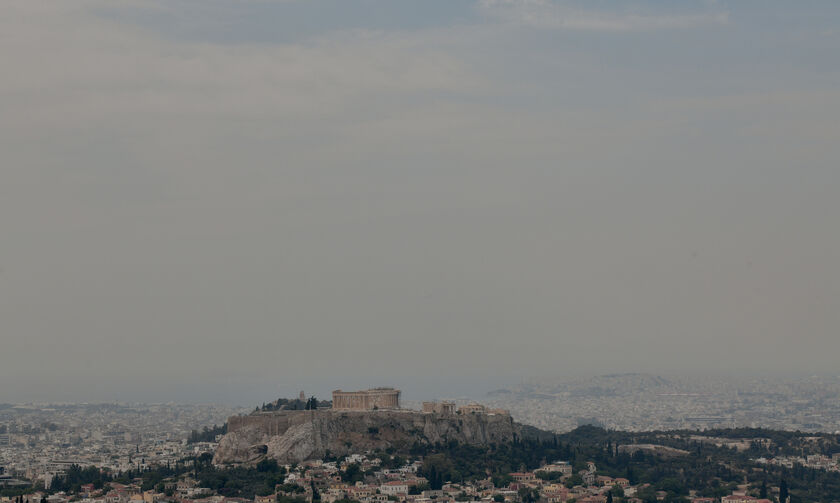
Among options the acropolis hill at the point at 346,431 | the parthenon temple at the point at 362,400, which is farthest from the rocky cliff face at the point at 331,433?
the parthenon temple at the point at 362,400

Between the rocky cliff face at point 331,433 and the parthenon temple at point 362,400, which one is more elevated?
the parthenon temple at point 362,400

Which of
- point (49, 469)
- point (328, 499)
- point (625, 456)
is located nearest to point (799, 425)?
point (625, 456)

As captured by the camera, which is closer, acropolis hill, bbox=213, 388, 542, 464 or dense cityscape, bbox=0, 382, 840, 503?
dense cityscape, bbox=0, 382, 840, 503

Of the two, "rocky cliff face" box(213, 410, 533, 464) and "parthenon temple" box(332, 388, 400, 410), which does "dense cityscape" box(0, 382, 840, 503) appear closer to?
"parthenon temple" box(332, 388, 400, 410)

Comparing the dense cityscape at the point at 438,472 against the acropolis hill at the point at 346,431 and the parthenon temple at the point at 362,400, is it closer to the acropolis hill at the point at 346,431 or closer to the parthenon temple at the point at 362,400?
the parthenon temple at the point at 362,400

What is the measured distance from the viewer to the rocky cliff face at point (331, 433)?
282 feet

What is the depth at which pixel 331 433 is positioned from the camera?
289ft

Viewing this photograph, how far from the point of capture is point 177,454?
10512 centimetres

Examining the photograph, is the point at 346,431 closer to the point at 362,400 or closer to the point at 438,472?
the point at 362,400

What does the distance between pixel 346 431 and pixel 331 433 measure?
1283mm

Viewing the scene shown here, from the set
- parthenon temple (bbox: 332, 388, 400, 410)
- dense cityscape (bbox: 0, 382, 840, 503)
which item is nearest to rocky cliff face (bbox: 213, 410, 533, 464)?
dense cityscape (bbox: 0, 382, 840, 503)

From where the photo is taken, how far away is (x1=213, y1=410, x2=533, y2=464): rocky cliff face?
86000 mm

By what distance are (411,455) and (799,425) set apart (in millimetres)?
109200

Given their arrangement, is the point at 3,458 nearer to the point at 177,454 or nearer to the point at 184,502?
the point at 177,454
